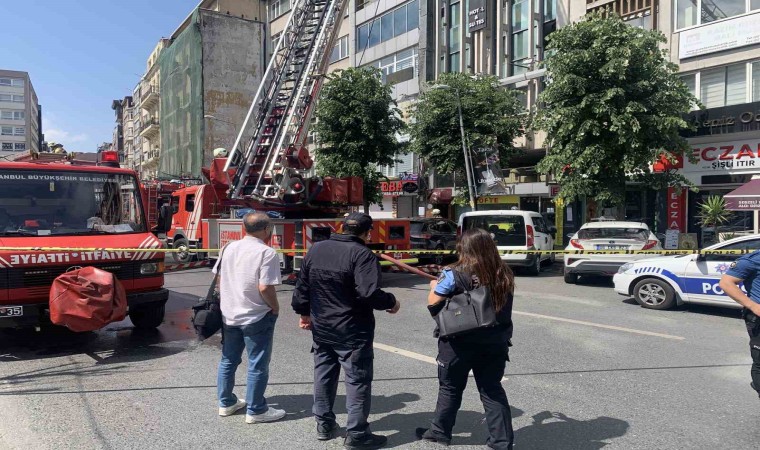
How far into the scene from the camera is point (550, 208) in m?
24.7

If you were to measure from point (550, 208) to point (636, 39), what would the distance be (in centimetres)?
1092

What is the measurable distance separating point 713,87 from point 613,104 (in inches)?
269

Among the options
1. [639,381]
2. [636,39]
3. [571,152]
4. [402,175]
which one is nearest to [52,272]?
[639,381]

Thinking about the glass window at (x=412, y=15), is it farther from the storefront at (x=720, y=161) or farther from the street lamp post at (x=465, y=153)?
the storefront at (x=720, y=161)

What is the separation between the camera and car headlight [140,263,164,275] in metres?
6.86

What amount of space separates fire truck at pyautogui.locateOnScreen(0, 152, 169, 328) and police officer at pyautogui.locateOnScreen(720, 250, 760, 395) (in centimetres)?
606

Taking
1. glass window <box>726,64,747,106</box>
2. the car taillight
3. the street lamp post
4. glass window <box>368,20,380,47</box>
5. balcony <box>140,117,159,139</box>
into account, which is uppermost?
glass window <box>368,20,380,47</box>

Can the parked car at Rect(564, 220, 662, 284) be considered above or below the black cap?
below

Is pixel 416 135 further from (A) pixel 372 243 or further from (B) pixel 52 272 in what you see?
(B) pixel 52 272

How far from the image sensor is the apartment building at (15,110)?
308ft

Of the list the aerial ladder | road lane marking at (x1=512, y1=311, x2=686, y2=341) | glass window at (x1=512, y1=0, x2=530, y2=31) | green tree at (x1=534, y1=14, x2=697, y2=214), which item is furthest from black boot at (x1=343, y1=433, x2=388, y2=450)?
glass window at (x1=512, y1=0, x2=530, y2=31)

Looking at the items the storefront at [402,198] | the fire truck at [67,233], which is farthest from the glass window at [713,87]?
the fire truck at [67,233]

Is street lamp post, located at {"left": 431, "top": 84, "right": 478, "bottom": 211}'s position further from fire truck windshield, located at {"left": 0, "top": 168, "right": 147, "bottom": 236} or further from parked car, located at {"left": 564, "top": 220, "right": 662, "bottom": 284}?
fire truck windshield, located at {"left": 0, "top": 168, "right": 147, "bottom": 236}

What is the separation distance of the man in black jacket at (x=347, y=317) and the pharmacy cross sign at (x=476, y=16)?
82.1 ft
